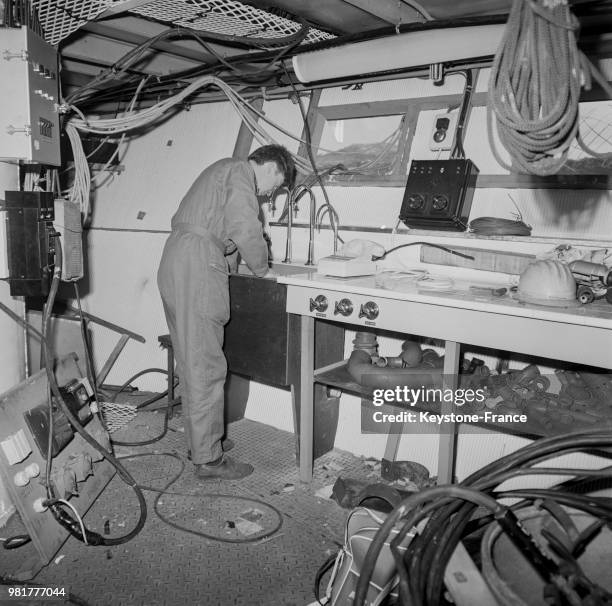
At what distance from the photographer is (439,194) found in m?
2.35

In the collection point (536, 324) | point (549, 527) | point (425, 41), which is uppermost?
point (425, 41)

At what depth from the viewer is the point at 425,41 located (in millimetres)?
2229

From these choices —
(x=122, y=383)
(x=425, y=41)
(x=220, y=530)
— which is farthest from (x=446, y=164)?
(x=122, y=383)

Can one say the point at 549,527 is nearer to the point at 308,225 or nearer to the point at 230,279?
the point at 230,279

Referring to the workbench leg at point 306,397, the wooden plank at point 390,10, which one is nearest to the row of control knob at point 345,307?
the workbench leg at point 306,397

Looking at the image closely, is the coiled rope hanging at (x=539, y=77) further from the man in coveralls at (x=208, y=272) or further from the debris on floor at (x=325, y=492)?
the debris on floor at (x=325, y=492)

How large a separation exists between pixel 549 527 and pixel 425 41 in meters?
1.88

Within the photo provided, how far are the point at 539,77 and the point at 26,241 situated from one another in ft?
6.04

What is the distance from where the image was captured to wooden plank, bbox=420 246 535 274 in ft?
7.16

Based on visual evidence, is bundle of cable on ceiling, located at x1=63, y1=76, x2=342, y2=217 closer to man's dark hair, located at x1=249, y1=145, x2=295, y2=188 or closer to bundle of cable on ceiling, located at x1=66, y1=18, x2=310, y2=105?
bundle of cable on ceiling, located at x1=66, y1=18, x2=310, y2=105

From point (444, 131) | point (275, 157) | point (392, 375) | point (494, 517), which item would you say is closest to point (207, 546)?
point (392, 375)

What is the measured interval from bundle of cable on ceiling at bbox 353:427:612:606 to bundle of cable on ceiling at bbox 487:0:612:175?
0.71 meters

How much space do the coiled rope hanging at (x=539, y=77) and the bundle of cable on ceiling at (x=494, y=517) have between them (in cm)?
71

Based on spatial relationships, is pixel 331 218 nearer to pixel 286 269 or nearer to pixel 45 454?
pixel 286 269
